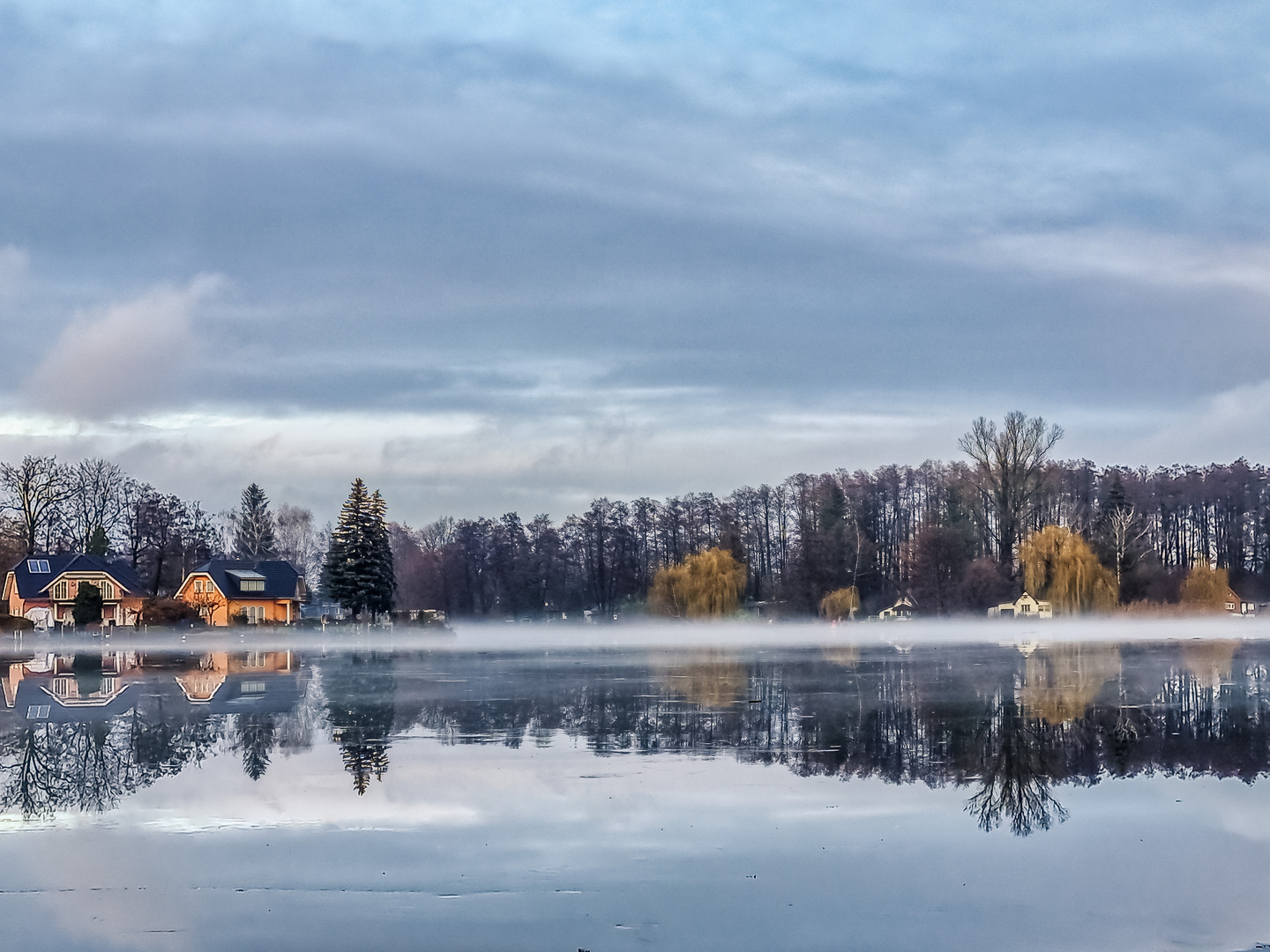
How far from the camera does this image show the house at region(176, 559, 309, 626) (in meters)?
81.9

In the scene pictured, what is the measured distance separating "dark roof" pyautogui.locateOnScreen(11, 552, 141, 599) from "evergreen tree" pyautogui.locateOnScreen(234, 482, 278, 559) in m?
25.1

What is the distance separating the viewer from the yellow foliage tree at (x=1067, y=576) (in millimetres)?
72625

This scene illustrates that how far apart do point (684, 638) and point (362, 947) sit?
61.0 meters

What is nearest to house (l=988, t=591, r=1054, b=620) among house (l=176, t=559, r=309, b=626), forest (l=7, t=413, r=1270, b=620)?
forest (l=7, t=413, r=1270, b=620)

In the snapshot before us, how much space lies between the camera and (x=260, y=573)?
85.6m

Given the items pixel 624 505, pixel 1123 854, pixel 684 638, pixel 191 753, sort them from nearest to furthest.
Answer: pixel 1123 854 < pixel 191 753 < pixel 684 638 < pixel 624 505

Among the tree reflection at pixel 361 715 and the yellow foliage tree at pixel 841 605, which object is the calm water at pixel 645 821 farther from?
the yellow foliage tree at pixel 841 605

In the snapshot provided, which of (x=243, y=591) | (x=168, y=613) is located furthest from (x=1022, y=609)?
(x=168, y=613)

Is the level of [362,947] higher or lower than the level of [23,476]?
lower

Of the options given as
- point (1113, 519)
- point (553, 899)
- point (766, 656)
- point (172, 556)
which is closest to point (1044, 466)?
point (1113, 519)

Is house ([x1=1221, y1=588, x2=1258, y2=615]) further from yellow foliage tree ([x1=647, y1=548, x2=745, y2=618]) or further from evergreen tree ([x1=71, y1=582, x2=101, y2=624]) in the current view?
evergreen tree ([x1=71, y1=582, x2=101, y2=624])

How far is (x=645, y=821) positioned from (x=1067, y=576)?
64.0m

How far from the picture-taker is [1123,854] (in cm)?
1159

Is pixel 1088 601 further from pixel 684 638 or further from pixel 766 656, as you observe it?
pixel 766 656
